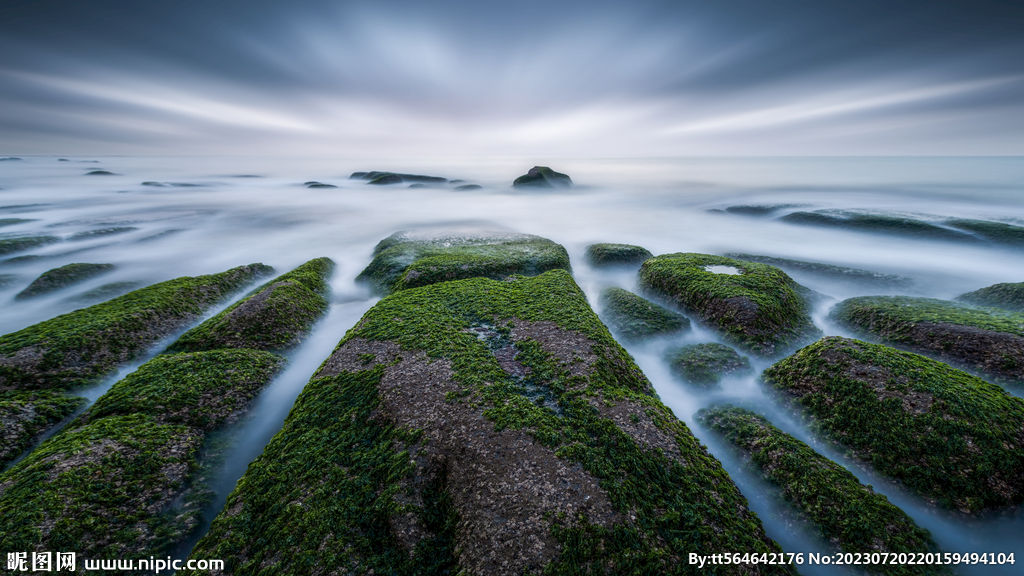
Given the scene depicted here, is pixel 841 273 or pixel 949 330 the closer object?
pixel 949 330

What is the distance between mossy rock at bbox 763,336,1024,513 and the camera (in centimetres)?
506

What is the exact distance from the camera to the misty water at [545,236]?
6148 millimetres

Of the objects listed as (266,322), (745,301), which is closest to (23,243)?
(266,322)

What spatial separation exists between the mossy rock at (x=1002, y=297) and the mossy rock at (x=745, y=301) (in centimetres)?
439

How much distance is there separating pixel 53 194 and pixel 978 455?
224 ft

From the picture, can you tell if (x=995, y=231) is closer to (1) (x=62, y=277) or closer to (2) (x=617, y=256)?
(2) (x=617, y=256)

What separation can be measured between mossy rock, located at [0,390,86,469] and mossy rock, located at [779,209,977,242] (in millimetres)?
32803

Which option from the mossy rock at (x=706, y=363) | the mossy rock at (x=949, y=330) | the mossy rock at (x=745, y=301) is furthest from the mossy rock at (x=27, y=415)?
the mossy rock at (x=949, y=330)

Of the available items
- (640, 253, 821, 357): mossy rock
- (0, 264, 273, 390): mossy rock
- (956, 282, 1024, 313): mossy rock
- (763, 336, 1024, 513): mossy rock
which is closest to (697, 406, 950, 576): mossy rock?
(763, 336, 1024, 513): mossy rock

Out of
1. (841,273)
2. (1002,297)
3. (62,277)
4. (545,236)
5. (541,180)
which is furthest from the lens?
(541,180)

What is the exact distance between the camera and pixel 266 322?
30.6 ft

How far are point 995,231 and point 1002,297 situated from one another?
1342cm

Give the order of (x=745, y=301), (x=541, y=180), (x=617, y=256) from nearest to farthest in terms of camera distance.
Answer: (x=745, y=301)
(x=617, y=256)
(x=541, y=180)

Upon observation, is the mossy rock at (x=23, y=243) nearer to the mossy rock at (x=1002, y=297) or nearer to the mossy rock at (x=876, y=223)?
the mossy rock at (x=1002, y=297)
